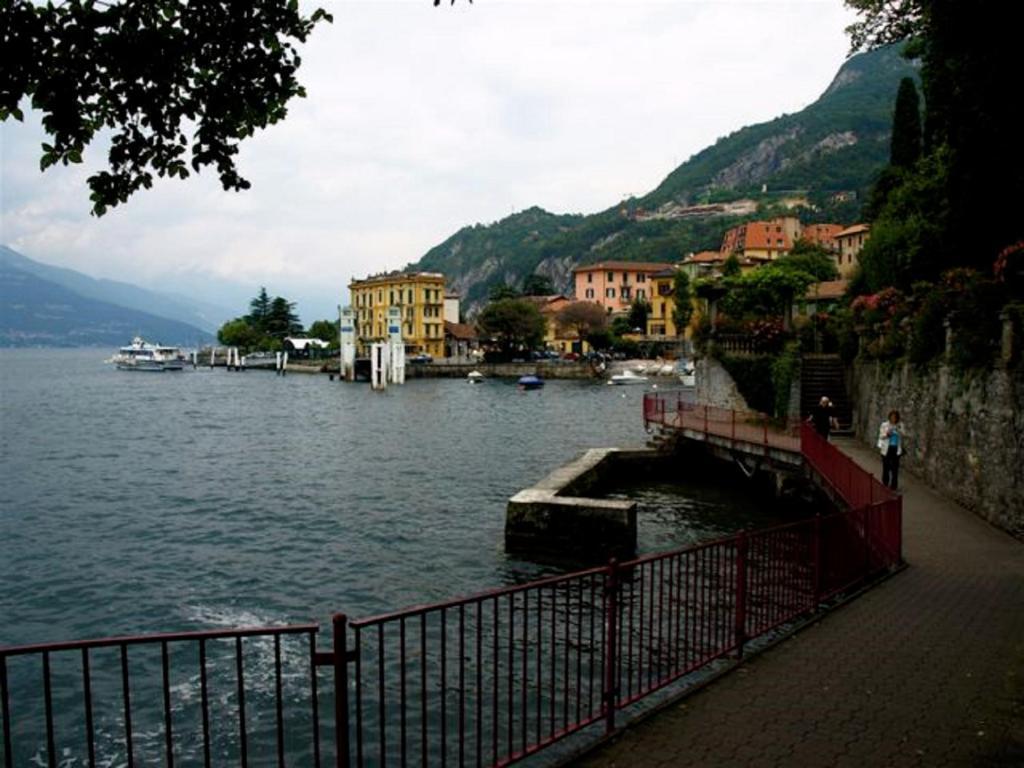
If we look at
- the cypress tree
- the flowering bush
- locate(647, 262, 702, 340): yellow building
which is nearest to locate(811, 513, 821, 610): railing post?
the flowering bush

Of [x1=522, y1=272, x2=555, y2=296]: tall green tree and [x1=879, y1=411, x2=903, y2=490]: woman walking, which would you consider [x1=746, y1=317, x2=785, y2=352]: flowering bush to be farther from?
[x1=522, y1=272, x2=555, y2=296]: tall green tree

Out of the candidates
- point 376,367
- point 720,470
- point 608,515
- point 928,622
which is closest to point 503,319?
point 376,367

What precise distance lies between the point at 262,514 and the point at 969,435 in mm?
18058

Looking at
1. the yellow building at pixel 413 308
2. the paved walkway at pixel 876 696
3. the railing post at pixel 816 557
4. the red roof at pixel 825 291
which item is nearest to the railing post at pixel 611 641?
the paved walkway at pixel 876 696

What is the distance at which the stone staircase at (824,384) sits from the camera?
1209 inches

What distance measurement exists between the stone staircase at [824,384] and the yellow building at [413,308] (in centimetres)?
9389

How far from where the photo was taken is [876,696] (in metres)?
7.12

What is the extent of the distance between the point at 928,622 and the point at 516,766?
504 cm

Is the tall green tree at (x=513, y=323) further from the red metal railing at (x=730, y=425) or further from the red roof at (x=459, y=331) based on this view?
the red metal railing at (x=730, y=425)

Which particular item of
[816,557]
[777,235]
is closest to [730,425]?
[816,557]

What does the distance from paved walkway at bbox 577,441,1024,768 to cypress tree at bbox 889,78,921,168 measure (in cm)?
4369

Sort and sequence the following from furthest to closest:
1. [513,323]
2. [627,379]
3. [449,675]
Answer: [513,323]
[627,379]
[449,675]

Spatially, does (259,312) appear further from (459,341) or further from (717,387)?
(717,387)

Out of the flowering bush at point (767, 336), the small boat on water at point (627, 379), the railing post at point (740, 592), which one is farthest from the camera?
the small boat on water at point (627, 379)
